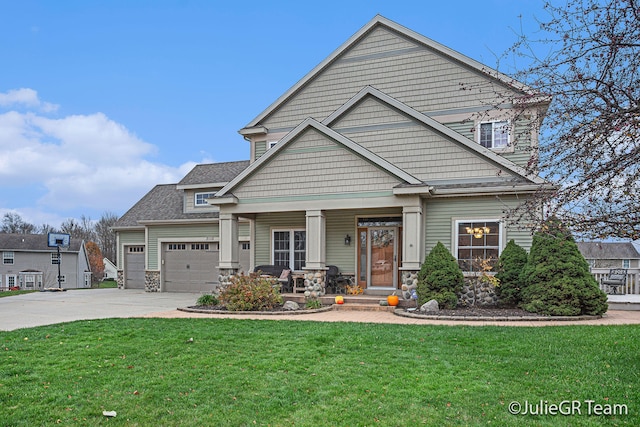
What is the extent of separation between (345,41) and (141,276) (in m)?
14.3

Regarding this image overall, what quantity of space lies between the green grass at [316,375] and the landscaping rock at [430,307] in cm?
233

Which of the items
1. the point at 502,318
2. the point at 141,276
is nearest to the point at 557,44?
the point at 502,318

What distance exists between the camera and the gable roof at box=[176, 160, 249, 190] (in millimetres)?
18547

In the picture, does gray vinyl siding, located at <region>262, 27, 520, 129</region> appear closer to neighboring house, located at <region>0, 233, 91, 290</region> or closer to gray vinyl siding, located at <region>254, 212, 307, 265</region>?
gray vinyl siding, located at <region>254, 212, 307, 265</region>

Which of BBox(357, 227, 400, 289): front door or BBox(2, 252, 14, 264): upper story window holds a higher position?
BBox(357, 227, 400, 289): front door

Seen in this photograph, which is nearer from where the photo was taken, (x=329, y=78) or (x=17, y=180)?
(x=329, y=78)

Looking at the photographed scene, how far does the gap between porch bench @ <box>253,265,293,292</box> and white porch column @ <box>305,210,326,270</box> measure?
4.89 ft

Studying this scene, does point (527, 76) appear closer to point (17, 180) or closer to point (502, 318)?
point (502, 318)

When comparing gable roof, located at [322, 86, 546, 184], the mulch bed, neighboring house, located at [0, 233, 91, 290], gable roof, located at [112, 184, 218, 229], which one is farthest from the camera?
neighboring house, located at [0, 233, 91, 290]

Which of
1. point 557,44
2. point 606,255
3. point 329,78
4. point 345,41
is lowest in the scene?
point 606,255

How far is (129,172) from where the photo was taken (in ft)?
138

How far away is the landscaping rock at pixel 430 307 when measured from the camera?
1048cm

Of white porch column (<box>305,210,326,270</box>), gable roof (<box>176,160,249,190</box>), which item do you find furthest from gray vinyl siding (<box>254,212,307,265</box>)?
gable roof (<box>176,160,249,190</box>)

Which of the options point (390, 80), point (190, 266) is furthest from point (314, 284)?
point (190, 266)
